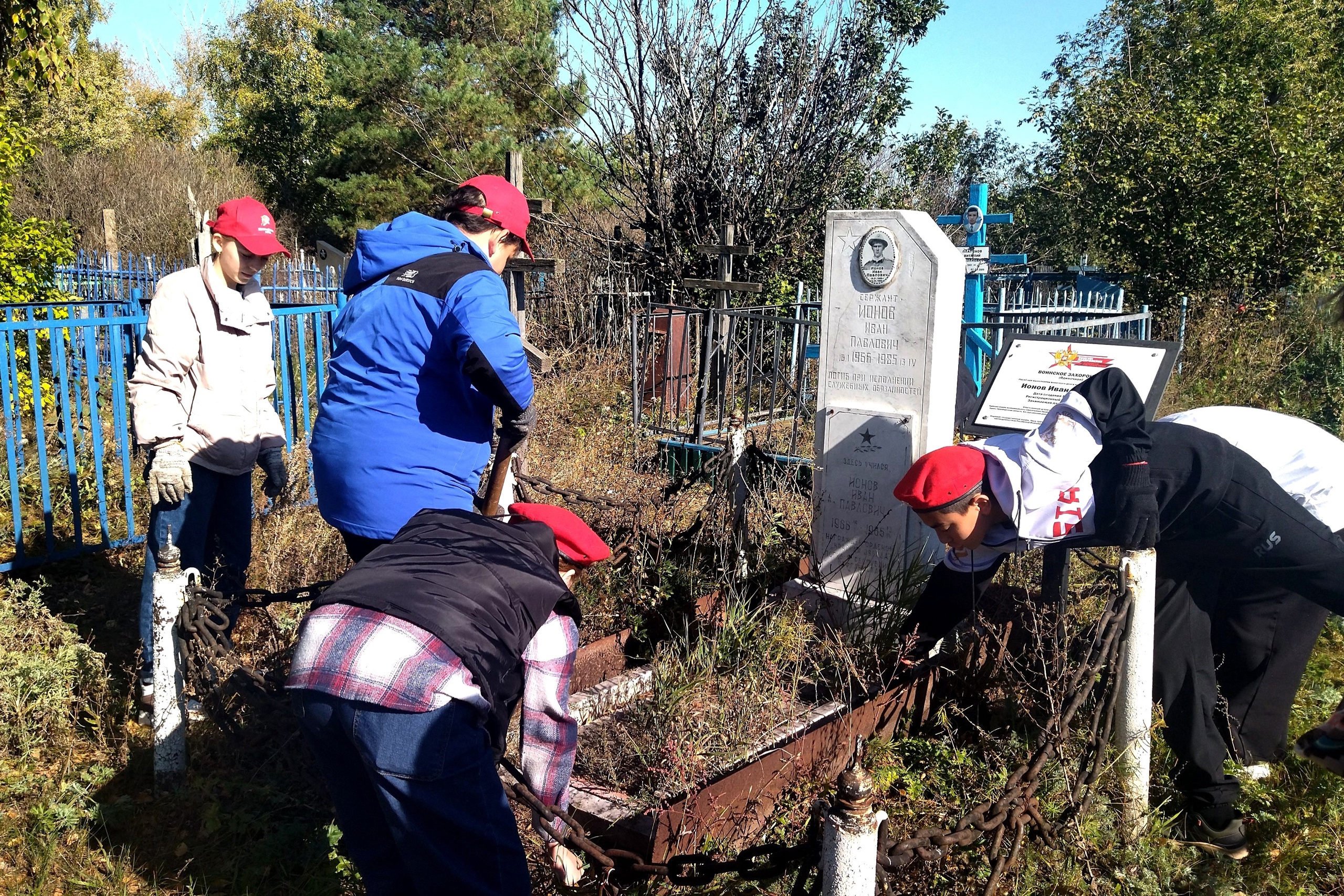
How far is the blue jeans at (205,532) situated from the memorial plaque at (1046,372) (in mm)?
3114

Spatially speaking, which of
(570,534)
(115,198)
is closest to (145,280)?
(115,198)

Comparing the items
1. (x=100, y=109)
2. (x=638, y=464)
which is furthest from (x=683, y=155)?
(x=100, y=109)

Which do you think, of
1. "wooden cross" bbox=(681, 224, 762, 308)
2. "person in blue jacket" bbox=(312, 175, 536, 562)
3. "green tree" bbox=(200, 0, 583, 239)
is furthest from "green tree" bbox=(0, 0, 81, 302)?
"green tree" bbox=(200, 0, 583, 239)

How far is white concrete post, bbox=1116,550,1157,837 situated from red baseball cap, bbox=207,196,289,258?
3.15 metres

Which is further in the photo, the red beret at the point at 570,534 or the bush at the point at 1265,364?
the bush at the point at 1265,364

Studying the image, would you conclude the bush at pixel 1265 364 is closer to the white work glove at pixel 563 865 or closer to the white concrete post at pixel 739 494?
the white concrete post at pixel 739 494

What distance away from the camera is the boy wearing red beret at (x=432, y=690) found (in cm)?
169

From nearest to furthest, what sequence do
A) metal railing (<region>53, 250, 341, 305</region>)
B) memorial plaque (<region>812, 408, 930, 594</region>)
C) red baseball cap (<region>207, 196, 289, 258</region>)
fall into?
red baseball cap (<region>207, 196, 289, 258</region>), memorial plaque (<region>812, 408, 930, 594</region>), metal railing (<region>53, 250, 341, 305</region>)

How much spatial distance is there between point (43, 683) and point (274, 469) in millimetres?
1120

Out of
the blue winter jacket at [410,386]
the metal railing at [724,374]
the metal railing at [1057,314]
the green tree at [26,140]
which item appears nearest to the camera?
the blue winter jacket at [410,386]

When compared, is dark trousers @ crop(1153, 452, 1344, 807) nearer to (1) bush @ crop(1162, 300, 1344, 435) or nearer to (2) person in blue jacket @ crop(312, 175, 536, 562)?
(2) person in blue jacket @ crop(312, 175, 536, 562)

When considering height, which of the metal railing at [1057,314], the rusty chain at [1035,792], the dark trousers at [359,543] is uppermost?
the metal railing at [1057,314]

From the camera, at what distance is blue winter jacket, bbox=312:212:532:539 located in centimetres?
255

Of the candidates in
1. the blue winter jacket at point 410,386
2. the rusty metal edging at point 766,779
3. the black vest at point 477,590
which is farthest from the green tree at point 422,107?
the black vest at point 477,590
